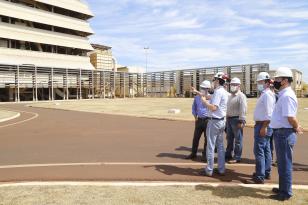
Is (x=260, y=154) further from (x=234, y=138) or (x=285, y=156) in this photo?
(x=234, y=138)

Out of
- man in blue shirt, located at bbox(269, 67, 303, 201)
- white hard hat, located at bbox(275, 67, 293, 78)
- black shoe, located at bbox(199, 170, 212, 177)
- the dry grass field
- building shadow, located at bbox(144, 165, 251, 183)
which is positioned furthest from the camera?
the dry grass field

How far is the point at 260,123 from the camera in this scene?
288 inches

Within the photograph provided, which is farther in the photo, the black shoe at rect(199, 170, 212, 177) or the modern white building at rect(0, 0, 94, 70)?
the modern white building at rect(0, 0, 94, 70)

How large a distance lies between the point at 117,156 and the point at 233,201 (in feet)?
15.4

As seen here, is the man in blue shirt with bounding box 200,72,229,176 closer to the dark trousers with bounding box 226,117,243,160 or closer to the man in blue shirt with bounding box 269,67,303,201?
the man in blue shirt with bounding box 269,67,303,201

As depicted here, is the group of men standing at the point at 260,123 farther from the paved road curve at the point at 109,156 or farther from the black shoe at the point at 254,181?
the paved road curve at the point at 109,156

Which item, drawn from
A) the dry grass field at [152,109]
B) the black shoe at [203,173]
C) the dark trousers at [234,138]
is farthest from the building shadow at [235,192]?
the dry grass field at [152,109]

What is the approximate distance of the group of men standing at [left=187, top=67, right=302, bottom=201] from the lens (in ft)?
20.4

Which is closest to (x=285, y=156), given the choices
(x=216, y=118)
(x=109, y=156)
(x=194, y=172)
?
(x=216, y=118)

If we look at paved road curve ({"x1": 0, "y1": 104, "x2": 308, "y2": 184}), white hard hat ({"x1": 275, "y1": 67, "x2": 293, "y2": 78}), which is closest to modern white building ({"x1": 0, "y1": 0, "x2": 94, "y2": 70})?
paved road curve ({"x1": 0, "y1": 104, "x2": 308, "y2": 184})

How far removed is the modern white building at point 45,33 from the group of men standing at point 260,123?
50.0 meters

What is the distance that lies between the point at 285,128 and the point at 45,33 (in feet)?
203

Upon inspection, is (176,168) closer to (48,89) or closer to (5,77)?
(5,77)

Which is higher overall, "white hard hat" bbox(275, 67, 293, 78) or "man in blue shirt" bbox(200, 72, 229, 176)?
"white hard hat" bbox(275, 67, 293, 78)
